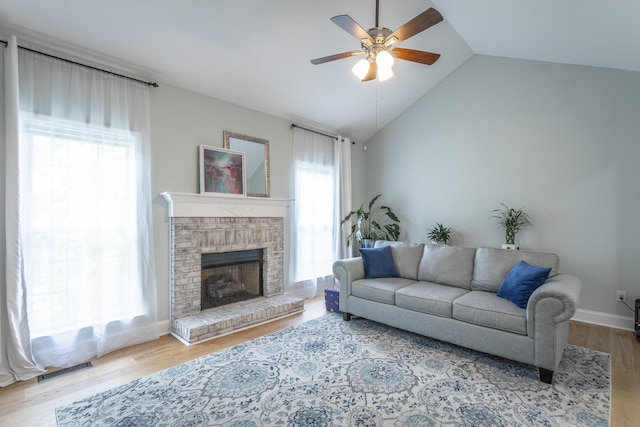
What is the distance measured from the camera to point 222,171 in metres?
3.88

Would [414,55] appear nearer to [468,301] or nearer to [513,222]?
[468,301]

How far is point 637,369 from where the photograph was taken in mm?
2617

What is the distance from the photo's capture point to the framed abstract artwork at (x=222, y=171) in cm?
372

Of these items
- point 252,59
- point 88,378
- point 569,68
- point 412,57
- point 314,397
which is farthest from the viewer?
point 569,68

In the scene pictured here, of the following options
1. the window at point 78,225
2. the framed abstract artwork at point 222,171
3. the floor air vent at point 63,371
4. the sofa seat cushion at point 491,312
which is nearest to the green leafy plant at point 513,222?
the sofa seat cushion at point 491,312

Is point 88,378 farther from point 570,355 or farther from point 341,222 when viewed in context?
point 570,355

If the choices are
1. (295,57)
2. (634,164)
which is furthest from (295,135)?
(634,164)

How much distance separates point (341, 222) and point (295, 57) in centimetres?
266

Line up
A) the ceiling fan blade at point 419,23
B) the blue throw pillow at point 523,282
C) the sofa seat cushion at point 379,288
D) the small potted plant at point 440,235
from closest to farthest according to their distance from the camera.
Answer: the ceiling fan blade at point 419,23 → the blue throw pillow at point 523,282 → the sofa seat cushion at point 379,288 → the small potted plant at point 440,235

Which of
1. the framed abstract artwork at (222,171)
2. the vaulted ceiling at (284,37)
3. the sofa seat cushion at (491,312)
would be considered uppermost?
the vaulted ceiling at (284,37)

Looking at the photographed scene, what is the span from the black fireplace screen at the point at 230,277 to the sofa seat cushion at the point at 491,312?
102 inches

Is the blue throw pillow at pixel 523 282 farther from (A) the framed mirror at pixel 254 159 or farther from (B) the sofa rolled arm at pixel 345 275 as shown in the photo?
(A) the framed mirror at pixel 254 159

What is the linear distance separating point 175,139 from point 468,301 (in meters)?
3.47

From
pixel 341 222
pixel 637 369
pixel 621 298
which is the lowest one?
pixel 637 369
